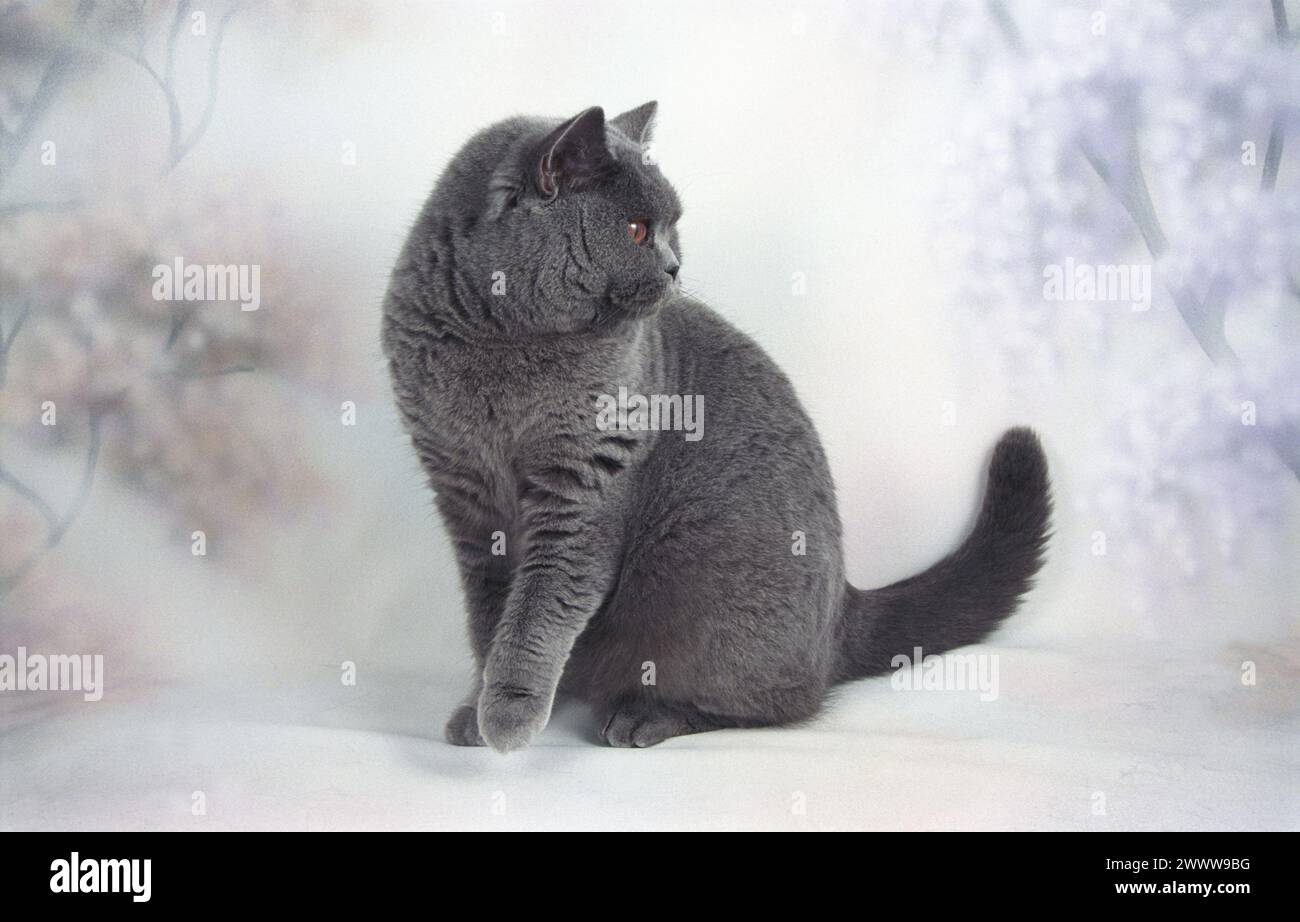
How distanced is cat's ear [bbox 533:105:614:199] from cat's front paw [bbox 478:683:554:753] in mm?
824

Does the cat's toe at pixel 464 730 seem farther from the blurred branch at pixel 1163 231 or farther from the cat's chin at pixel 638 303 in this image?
the blurred branch at pixel 1163 231

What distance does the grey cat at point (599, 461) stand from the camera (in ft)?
7.20

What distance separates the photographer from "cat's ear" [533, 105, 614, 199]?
2.11 m

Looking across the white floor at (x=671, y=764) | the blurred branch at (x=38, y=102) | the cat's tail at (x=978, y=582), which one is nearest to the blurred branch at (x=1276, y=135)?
the cat's tail at (x=978, y=582)

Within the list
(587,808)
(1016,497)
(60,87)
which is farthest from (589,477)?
(60,87)

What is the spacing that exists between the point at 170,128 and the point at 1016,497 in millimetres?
1990

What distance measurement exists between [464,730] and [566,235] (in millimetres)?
890

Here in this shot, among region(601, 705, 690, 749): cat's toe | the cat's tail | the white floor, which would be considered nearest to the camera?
the white floor

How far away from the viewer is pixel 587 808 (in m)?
2.11

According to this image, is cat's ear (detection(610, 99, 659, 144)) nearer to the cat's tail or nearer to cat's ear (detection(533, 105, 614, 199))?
cat's ear (detection(533, 105, 614, 199))

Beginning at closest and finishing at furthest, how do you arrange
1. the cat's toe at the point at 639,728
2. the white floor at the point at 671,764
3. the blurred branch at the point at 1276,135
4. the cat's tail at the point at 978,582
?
the white floor at the point at 671,764, the cat's toe at the point at 639,728, the cat's tail at the point at 978,582, the blurred branch at the point at 1276,135

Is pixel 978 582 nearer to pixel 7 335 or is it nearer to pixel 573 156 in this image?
pixel 573 156

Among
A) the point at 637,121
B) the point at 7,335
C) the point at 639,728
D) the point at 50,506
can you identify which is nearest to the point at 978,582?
the point at 639,728

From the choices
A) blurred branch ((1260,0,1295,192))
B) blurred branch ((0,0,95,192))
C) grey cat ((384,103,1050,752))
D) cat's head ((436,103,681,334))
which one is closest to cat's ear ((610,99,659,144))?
grey cat ((384,103,1050,752))
